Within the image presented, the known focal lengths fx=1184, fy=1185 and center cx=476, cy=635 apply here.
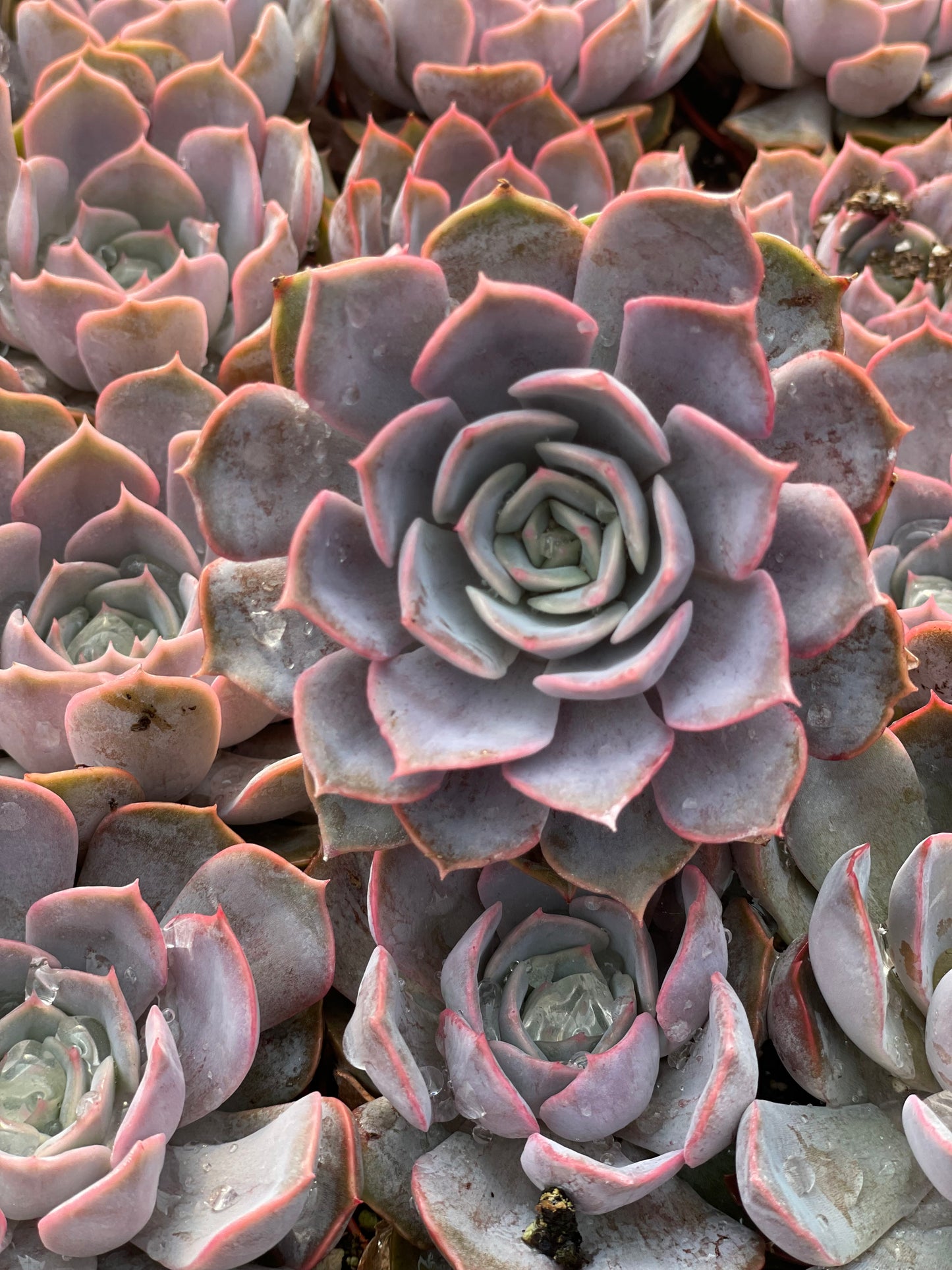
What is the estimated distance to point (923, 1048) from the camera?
72cm

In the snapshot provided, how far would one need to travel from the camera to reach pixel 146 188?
113 centimetres

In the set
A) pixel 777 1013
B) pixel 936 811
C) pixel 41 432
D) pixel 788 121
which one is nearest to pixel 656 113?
pixel 788 121

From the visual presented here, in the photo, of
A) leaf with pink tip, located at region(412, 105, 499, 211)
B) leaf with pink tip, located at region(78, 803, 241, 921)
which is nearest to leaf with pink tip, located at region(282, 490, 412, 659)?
leaf with pink tip, located at region(78, 803, 241, 921)

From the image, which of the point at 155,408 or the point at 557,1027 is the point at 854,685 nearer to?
the point at 557,1027

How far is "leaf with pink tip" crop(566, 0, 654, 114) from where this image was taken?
1234 mm

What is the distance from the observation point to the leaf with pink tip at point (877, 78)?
4.16 ft

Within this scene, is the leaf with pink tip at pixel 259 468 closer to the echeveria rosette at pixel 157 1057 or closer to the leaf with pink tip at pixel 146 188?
the echeveria rosette at pixel 157 1057

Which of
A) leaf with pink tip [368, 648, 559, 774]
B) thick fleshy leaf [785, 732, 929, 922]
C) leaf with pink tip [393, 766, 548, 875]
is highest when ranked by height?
leaf with pink tip [368, 648, 559, 774]

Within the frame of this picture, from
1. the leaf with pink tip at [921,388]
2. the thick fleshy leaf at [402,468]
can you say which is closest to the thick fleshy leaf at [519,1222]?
the thick fleshy leaf at [402,468]

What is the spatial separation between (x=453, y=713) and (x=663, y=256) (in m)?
0.28

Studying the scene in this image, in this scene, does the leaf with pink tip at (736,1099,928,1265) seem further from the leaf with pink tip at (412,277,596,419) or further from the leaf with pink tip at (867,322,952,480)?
the leaf with pink tip at (867,322,952,480)

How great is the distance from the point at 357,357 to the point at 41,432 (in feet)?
1.43

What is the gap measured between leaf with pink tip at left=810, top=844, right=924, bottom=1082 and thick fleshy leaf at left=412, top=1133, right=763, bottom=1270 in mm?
135

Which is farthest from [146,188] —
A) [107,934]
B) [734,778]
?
[734,778]
